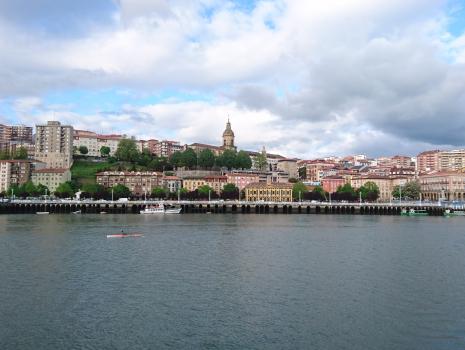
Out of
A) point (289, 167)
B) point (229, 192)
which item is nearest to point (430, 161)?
point (289, 167)

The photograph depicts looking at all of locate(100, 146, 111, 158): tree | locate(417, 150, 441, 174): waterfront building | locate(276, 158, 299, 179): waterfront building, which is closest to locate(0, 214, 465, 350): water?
locate(100, 146, 111, 158): tree

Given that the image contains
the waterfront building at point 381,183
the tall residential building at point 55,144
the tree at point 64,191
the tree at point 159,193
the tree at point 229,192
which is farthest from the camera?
the waterfront building at point 381,183

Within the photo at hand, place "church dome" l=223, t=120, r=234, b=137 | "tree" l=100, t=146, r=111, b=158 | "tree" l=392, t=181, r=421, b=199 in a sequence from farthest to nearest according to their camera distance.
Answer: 1. "church dome" l=223, t=120, r=234, b=137
2. "tree" l=100, t=146, r=111, b=158
3. "tree" l=392, t=181, r=421, b=199

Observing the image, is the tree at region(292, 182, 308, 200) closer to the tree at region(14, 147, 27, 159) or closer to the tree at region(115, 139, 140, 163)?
the tree at region(115, 139, 140, 163)

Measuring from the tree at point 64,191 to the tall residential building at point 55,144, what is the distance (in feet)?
78.9

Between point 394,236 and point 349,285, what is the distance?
1058 inches

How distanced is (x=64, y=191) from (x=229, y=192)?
37.8 meters

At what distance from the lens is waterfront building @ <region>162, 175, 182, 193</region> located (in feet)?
443

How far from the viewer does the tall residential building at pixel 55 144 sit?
142625 millimetres

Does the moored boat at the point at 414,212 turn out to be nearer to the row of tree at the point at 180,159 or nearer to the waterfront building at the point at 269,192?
the waterfront building at the point at 269,192

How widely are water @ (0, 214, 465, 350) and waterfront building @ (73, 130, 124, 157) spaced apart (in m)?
122

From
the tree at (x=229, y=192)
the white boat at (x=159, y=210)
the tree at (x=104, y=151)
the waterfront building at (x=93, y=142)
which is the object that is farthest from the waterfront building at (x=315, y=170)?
the white boat at (x=159, y=210)

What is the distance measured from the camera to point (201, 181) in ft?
449

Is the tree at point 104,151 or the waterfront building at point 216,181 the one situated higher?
the tree at point 104,151
